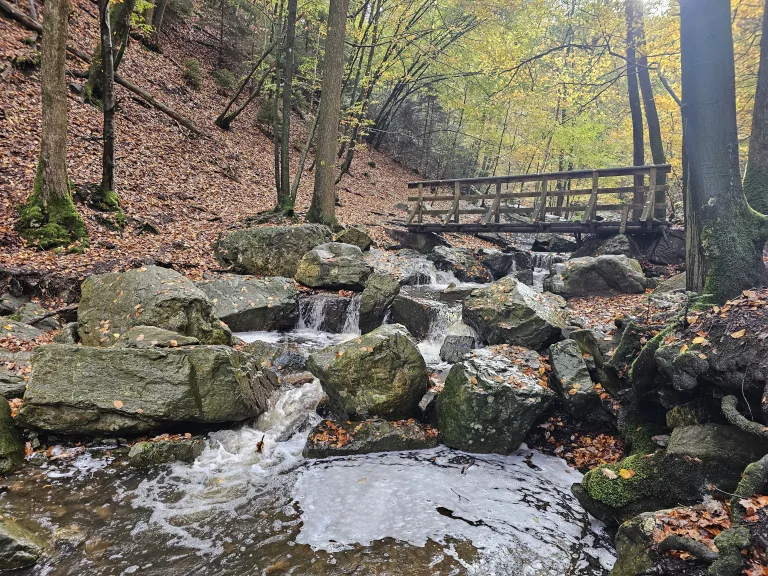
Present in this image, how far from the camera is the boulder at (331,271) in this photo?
9.52 meters

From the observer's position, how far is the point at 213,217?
11.9m

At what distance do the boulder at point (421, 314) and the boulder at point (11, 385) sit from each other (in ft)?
19.3

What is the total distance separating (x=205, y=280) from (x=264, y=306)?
151 cm

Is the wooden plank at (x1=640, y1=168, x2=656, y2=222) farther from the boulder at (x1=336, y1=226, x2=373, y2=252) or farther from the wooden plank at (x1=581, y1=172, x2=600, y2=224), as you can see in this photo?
the boulder at (x1=336, y1=226, x2=373, y2=252)

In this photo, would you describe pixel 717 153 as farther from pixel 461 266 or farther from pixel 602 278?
pixel 461 266

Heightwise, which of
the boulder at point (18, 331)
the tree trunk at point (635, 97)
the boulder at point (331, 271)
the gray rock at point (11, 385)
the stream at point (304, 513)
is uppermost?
the tree trunk at point (635, 97)

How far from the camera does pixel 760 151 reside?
576 cm

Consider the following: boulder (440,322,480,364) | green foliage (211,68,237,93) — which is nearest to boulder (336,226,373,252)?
boulder (440,322,480,364)

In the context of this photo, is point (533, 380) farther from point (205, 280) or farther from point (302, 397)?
point (205, 280)

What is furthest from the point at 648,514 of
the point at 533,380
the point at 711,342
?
the point at 533,380

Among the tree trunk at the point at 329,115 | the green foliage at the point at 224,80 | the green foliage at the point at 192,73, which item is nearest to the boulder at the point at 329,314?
the tree trunk at the point at 329,115

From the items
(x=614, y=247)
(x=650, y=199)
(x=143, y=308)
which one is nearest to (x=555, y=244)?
(x=614, y=247)

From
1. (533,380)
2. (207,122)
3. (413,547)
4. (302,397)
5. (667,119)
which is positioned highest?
(667,119)

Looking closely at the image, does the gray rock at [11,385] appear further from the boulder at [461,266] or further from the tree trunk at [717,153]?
the boulder at [461,266]
